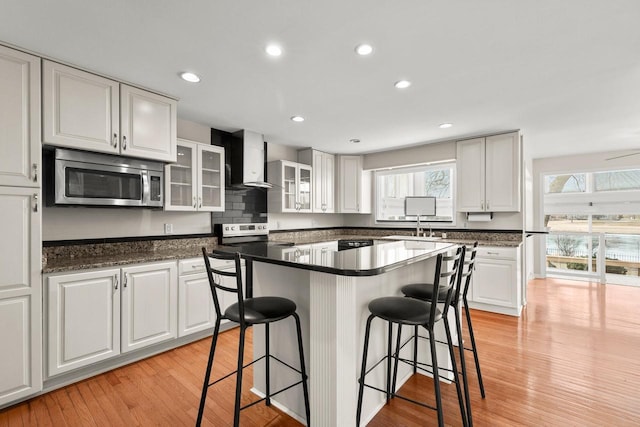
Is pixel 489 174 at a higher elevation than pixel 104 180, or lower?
higher

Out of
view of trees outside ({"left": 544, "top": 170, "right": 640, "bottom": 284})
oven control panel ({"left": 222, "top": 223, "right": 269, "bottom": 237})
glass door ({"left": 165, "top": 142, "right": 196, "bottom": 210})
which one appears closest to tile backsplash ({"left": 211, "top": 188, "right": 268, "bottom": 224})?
oven control panel ({"left": 222, "top": 223, "right": 269, "bottom": 237})

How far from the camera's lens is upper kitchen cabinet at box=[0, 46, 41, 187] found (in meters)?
1.98

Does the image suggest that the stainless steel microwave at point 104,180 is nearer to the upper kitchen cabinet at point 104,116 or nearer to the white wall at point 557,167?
the upper kitchen cabinet at point 104,116

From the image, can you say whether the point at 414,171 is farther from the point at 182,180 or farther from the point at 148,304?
the point at 148,304

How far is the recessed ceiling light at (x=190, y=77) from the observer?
2446 millimetres

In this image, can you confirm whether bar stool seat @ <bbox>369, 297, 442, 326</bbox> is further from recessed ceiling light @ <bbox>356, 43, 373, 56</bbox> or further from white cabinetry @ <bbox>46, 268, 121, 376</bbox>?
white cabinetry @ <bbox>46, 268, 121, 376</bbox>

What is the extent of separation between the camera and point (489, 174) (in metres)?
4.23

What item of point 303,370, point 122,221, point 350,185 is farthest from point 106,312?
point 350,185

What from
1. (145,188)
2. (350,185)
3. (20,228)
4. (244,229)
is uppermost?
(350,185)

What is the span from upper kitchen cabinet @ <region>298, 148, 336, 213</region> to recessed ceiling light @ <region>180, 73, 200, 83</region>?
2.65 m

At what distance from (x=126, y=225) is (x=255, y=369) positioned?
1968 millimetres

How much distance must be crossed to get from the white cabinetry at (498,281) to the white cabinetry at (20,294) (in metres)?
4.53

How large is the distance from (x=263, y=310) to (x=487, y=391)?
173 centimetres

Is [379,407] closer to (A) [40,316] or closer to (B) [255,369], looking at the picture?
(B) [255,369]
